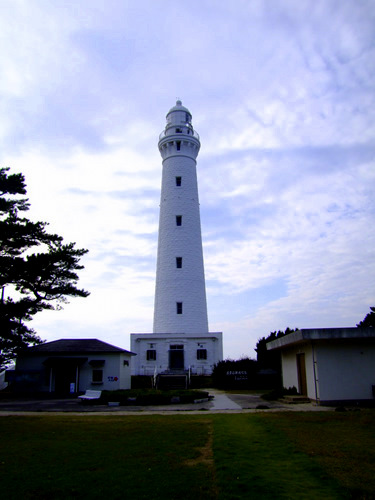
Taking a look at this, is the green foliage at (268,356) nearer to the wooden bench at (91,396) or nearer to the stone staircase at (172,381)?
the stone staircase at (172,381)

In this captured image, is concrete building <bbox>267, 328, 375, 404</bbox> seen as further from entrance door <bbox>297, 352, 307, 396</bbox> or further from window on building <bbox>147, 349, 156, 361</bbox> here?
window on building <bbox>147, 349, 156, 361</bbox>

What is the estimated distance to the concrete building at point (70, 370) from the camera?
86.2ft

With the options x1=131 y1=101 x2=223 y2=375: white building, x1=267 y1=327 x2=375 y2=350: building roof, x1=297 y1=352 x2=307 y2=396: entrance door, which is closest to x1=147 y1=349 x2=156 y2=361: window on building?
x1=131 y1=101 x2=223 y2=375: white building

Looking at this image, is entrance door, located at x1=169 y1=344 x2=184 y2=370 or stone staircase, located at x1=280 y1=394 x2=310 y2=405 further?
entrance door, located at x1=169 y1=344 x2=184 y2=370

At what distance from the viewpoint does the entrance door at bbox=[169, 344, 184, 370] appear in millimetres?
32469

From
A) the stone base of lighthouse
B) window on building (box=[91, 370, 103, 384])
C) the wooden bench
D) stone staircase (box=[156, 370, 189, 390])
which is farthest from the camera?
the stone base of lighthouse

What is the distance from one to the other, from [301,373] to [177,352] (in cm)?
1399

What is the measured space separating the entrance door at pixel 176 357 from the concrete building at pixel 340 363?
15.5 m

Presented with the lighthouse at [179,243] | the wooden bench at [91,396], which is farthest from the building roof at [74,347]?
the lighthouse at [179,243]

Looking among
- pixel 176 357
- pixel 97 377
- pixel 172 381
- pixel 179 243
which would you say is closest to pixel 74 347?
pixel 97 377

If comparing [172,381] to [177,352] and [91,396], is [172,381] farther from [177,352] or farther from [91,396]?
[91,396]

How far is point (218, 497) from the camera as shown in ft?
17.7

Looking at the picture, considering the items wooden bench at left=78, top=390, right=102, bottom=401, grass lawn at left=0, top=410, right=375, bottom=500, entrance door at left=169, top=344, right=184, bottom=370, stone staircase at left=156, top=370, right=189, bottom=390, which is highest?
entrance door at left=169, top=344, right=184, bottom=370

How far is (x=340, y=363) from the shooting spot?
1753 cm
